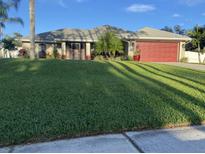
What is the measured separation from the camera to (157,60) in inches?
1051

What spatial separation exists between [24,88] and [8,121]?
3.05m

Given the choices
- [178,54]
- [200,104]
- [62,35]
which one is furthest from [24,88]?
[178,54]

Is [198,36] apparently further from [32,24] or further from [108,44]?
[32,24]

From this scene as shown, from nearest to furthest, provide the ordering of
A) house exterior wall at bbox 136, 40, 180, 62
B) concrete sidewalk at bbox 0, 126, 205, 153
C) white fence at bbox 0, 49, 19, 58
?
1. concrete sidewalk at bbox 0, 126, 205, 153
2. house exterior wall at bbox 136, 40, 180, 62
3. white fence at bbox 0, 49, 19, 58

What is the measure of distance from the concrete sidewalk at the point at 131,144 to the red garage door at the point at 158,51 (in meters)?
22.6

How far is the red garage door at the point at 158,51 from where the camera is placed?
86.9 feet

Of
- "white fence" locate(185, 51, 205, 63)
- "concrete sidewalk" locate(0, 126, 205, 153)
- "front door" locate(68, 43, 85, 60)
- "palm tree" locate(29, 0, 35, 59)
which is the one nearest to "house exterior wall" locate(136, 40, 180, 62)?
"white fence" locate(185, 51, 205, 63)

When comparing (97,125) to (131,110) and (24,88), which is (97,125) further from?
(24,88)

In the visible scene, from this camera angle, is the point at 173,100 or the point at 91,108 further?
the point at 173,100

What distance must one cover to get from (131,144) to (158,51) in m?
23.7

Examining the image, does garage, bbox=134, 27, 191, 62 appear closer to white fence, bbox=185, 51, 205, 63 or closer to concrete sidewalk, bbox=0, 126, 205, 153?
white fence, bbox=185, 51, 205, 63

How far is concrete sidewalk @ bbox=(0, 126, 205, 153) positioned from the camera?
3.65m

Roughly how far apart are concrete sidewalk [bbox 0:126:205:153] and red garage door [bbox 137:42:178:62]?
22569mm

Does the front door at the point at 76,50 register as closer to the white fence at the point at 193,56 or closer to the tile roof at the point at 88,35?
the tile roof at the point at 88,35
